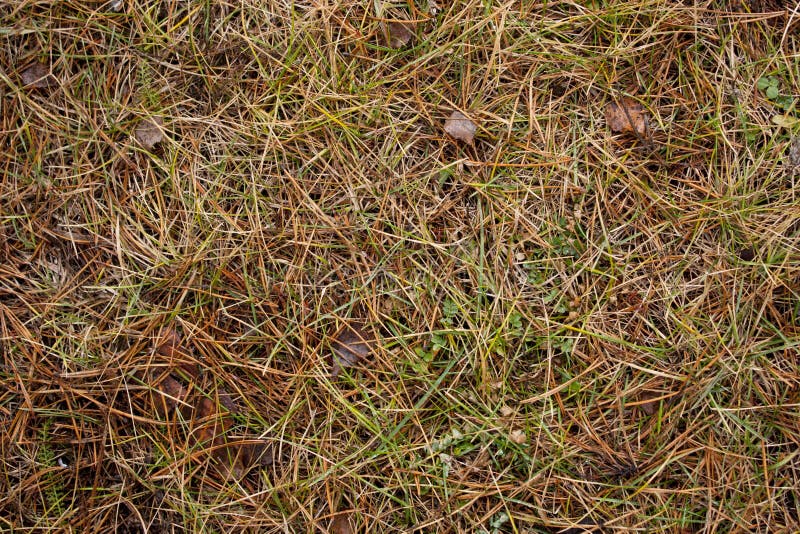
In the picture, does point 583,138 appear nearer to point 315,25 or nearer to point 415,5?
point 415,5

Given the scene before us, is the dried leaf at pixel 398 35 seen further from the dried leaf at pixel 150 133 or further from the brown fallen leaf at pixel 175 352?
the brown fallen leaf at pixel 175 352

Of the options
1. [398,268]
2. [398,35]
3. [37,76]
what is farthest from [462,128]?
[37,76]

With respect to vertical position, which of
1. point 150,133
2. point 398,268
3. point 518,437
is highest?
point 150,133

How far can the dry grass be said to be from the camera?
220 cm

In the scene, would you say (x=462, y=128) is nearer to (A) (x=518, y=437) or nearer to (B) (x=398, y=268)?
(B) (x=398, y=268)

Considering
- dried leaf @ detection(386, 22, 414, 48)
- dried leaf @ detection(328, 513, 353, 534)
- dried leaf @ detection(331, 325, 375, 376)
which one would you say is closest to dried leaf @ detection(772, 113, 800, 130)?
dried leaf @ detection(386, 22, 414, 48)

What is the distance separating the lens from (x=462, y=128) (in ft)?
7.50

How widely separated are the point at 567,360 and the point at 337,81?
1.32 meters

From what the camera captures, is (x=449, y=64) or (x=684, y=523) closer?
(x=684, y=523)

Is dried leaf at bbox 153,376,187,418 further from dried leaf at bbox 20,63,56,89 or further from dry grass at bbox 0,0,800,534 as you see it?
dried leaf at bbox 20,63,56,89

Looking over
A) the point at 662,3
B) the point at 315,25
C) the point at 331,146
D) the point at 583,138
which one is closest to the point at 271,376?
the point at 331,146

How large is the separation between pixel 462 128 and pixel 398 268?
1.85 ft

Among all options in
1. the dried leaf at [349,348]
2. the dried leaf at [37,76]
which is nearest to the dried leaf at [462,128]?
the dried leaf at [349,348]

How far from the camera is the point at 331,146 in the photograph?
7.54ft
